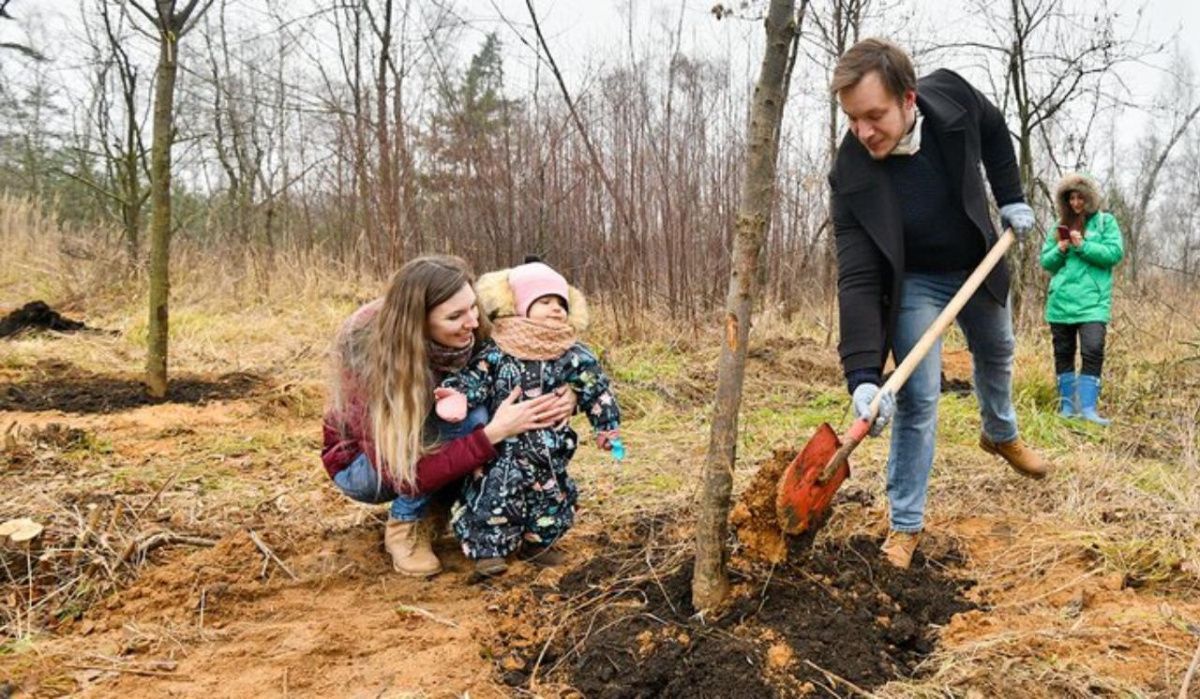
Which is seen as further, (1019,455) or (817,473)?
(1019,455)

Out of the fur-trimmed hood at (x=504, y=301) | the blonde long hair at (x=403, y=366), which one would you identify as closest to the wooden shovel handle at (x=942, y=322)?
the fur-trimmed hood at (x=504, y=301)

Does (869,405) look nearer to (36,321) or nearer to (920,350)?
(920,350)

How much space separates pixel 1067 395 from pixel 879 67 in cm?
375

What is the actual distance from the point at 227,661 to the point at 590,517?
1.45 metres

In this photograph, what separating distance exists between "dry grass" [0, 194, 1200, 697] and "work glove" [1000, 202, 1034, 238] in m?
0.98

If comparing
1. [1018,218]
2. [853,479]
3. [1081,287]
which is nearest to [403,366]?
[853,479]

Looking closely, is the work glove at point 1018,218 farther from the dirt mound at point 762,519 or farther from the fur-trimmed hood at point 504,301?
the fur-trimmed hood at point 504,301

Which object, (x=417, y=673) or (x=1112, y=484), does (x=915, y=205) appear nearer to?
(x=1112, y=484)

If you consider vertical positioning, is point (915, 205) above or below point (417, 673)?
above

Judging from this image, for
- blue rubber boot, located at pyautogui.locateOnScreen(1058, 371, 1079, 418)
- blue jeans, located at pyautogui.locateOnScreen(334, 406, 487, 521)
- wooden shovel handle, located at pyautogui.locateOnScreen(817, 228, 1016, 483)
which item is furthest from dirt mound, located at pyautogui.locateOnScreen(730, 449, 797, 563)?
blue rubber boot, located at pyautogui.locateOnScreen(1058, 371, 1079, 418)

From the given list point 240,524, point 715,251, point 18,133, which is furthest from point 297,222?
point 240,524

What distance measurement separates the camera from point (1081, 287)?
16.4 feet

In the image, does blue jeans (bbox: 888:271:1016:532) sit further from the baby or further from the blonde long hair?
the blonde long hair

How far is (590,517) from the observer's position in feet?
10.3
